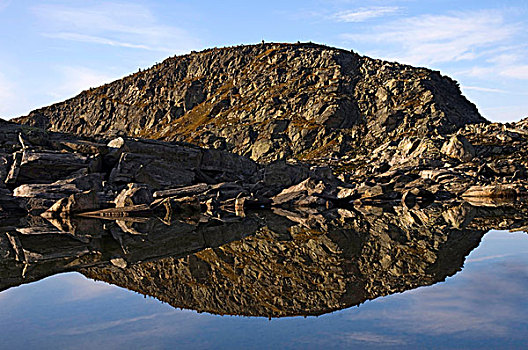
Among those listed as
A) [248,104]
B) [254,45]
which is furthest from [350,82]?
[254,45]

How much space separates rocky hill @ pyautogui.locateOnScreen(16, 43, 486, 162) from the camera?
132750 millimetres

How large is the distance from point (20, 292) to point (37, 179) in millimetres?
41850

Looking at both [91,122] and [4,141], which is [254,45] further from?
[4,141]

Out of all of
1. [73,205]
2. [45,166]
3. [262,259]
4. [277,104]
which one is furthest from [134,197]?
[277,104]

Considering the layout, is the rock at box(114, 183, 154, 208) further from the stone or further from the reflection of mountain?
the reflection of mountain

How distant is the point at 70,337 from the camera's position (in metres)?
12.7

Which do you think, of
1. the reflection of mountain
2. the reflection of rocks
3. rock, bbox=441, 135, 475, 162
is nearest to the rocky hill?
rock, bbox=441, 135, 475, 162

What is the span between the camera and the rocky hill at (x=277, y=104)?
133 metres

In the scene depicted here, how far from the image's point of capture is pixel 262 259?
952 inches

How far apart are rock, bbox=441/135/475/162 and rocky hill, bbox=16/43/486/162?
91.6 ft

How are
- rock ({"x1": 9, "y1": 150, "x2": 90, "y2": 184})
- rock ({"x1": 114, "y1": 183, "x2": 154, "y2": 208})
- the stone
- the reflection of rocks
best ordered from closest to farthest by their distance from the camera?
the reflection of rocks → the stone → rock ({"x1": 114, "y1": 183, "x2": 154, "y2": 208}) → rock ({"x1": 9, "y1": 150, "x2": 90, "y2": 184})

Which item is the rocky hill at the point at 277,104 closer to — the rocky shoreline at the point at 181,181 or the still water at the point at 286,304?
the rocky shoreline at the point at 181,181

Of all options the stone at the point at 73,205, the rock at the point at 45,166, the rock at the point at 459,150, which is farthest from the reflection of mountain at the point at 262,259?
the rock at the point at 459,150

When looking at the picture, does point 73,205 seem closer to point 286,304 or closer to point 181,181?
point 181,181
